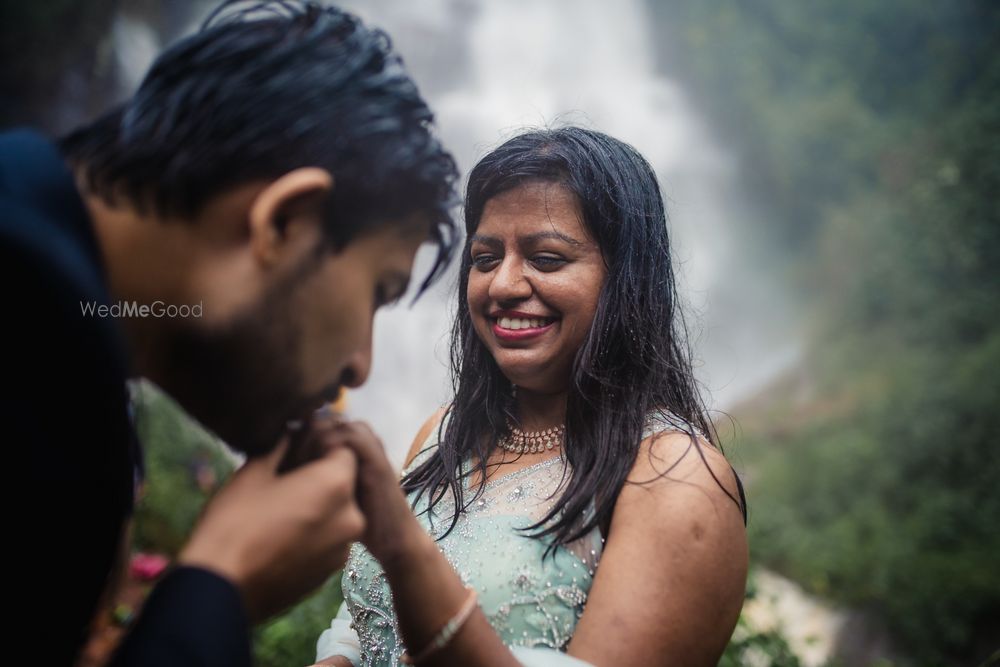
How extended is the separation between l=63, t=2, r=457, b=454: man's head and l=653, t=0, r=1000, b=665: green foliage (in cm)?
450

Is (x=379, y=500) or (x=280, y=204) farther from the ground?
(x=280, y=204)

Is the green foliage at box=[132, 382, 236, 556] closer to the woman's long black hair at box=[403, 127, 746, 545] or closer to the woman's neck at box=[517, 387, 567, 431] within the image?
the woman's neck at box=[517, 387, 567, 431]

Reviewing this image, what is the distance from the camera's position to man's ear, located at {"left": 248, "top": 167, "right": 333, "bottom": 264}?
47.4 inches

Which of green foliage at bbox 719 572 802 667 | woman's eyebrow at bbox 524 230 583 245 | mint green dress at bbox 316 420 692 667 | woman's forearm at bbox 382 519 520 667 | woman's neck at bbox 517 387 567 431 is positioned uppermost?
woman's eyebrow at bbox 524 230 583 245

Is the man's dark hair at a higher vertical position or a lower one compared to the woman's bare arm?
higher

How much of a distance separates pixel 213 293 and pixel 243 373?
0.14m

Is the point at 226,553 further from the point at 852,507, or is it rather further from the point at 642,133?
the point at 642,133

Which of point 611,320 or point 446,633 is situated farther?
point 611,320

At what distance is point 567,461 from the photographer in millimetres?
2115

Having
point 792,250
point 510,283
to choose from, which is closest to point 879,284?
point 792,250

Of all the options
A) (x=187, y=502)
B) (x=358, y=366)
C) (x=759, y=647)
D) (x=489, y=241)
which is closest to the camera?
(x=358, y=366)

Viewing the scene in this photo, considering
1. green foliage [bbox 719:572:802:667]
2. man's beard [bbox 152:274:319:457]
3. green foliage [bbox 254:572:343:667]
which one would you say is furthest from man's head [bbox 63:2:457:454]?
green foliage [bbox 719:572:802:667]

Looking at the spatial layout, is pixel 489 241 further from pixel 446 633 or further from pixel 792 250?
pixel 792 250

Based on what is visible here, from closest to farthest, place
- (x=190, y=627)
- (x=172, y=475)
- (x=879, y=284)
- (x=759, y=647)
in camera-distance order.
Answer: (x=190, y=627)
(x=759, y=647)
(x=172, y=475)
(x=879, y=284)
